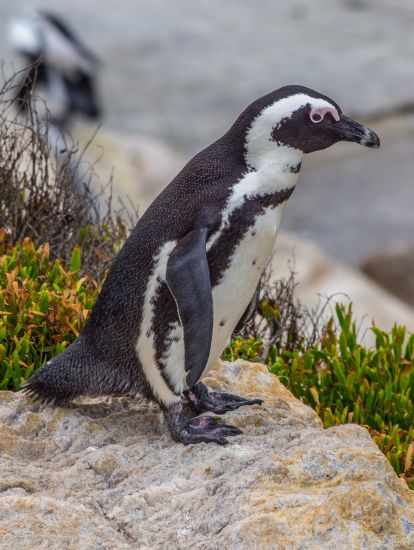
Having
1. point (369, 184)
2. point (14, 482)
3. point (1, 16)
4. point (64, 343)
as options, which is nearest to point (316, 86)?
point (369, 184)

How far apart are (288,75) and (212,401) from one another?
13.5 m

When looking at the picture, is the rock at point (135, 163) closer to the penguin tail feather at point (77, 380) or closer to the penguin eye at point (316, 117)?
the penguin tail feather at point (77, 380)

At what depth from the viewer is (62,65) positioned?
50.8 ft

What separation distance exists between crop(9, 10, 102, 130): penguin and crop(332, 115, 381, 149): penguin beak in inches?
464

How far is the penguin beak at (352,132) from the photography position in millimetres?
3471

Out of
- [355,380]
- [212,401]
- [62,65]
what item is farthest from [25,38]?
[212,401]

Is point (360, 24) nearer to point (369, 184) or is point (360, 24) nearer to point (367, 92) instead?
point (367, 92)

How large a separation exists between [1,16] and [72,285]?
15086 mm

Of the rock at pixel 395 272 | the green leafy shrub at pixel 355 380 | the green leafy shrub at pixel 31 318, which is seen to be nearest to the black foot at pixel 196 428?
the green leafy shrub at pixel 31 318

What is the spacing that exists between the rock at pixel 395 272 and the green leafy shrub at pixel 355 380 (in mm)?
4947

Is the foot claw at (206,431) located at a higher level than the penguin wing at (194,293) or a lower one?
lower

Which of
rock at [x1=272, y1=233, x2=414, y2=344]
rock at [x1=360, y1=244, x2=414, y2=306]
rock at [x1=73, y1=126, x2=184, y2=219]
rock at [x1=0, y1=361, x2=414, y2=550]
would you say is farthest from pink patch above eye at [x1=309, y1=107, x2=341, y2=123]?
rock at [x1=73, y1=126, x2=184, y2=219]

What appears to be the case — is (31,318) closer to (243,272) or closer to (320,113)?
(243,272)

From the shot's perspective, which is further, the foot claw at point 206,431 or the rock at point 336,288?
the rock at point 336,288
